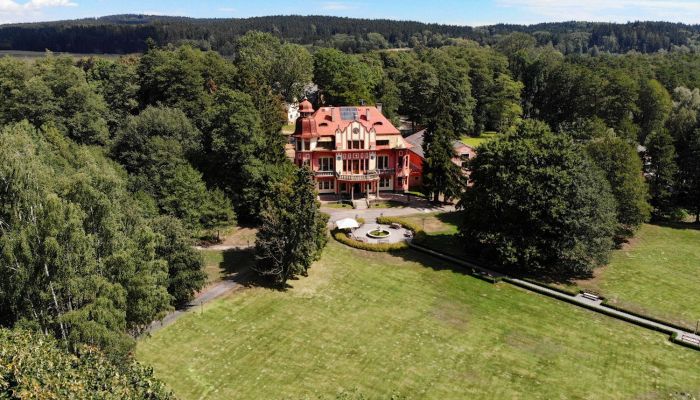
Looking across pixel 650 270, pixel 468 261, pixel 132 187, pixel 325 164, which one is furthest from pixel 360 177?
pixel 650 270

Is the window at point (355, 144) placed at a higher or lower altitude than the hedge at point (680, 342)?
higher

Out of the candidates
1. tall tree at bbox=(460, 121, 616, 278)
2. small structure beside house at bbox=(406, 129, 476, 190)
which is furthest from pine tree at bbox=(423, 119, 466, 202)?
tall tree at bbox=(460, 121, 616, 278)

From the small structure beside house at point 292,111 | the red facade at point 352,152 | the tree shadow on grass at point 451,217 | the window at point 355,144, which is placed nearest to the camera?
the tree shadow on grass at point 451,217

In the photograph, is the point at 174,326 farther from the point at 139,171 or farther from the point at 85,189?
the point at 139,171

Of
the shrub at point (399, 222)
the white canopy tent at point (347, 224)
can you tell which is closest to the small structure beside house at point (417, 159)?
the shrub at point (399, 222)

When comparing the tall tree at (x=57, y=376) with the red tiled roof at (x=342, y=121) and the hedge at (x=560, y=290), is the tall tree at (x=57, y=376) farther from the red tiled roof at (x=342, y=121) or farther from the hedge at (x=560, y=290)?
the red tiled roof at (x=342, y=121)

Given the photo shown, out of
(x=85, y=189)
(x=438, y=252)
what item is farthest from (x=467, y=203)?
(x=85, y=189)

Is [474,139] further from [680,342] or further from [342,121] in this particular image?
[680,342]

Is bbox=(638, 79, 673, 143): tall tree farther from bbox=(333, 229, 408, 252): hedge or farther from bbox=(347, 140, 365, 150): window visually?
bbox=(333, 229, 408, 252): hedge
